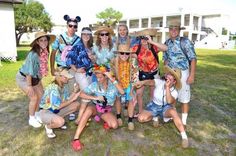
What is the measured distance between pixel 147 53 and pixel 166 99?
886mm

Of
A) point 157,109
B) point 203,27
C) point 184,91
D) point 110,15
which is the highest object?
point 110,15

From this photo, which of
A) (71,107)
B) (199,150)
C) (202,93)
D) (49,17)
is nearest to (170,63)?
(199,150)

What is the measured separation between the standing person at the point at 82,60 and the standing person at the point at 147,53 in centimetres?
83

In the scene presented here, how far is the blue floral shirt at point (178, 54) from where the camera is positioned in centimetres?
413

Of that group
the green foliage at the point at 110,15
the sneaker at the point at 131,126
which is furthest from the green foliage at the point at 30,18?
the sneaker at the point at 131,126

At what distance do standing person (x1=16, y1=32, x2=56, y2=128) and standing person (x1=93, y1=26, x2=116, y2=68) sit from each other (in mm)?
845

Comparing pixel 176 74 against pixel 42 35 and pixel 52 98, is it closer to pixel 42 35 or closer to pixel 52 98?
pixel 52 98

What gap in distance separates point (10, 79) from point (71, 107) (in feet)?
16.9

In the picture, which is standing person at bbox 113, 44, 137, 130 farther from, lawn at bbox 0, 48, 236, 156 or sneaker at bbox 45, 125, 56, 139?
sneaker at bbox 45, 125, 56, 139

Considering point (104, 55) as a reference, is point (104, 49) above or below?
above

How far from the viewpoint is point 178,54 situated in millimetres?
4211

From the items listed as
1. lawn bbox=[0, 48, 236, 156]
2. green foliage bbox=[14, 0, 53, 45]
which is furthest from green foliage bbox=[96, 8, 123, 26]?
lawn bbox=[0, 48, 236, 156]

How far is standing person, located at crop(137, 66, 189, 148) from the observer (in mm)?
3961

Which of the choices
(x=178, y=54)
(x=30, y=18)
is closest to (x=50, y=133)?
(x=178, y=54)
